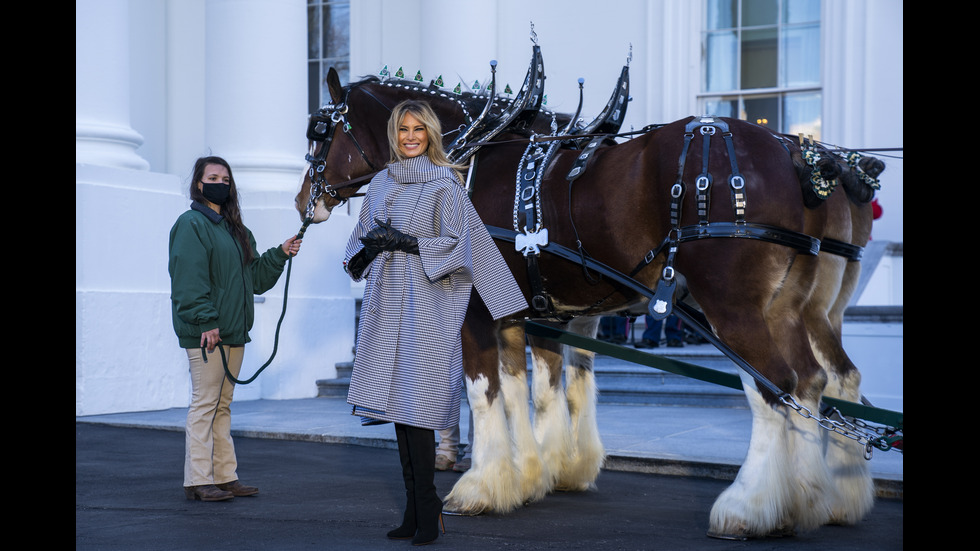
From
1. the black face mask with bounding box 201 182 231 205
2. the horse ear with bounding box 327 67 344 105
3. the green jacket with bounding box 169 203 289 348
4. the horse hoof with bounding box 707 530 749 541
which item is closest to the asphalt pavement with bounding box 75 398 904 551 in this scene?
the horse hoof with bounding box 707 530 749 541

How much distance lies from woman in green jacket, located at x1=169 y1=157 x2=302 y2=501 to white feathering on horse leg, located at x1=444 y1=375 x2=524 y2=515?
1.32 metres

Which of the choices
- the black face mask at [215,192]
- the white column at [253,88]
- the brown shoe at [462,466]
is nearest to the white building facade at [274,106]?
the white column at [253,88]

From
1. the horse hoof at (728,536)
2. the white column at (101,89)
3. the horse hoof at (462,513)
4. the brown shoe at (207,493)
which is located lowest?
the brown shoe at (207,493)

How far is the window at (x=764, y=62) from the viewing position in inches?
462

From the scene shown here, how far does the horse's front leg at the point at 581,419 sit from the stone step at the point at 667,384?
11.3ft

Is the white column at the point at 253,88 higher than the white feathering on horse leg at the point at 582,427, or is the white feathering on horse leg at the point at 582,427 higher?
the white column at the point at 253,88

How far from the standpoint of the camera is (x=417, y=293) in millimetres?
4289

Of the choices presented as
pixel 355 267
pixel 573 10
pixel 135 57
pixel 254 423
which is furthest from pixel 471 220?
pixel 135 57

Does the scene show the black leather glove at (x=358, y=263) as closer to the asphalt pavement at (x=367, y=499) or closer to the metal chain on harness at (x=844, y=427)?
the asphalt pavement at (x=367, y=499)

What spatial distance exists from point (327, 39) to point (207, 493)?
31.9 ft

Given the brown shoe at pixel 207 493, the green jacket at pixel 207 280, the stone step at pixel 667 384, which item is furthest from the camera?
the stone step at pixel 667 384

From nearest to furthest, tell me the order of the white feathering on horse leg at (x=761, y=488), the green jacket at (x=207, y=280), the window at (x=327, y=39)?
the white feathering on horse leg at (x=761, y=488)
the green jacket at (x=207, y=280)
the window at (x=327, y=39)
